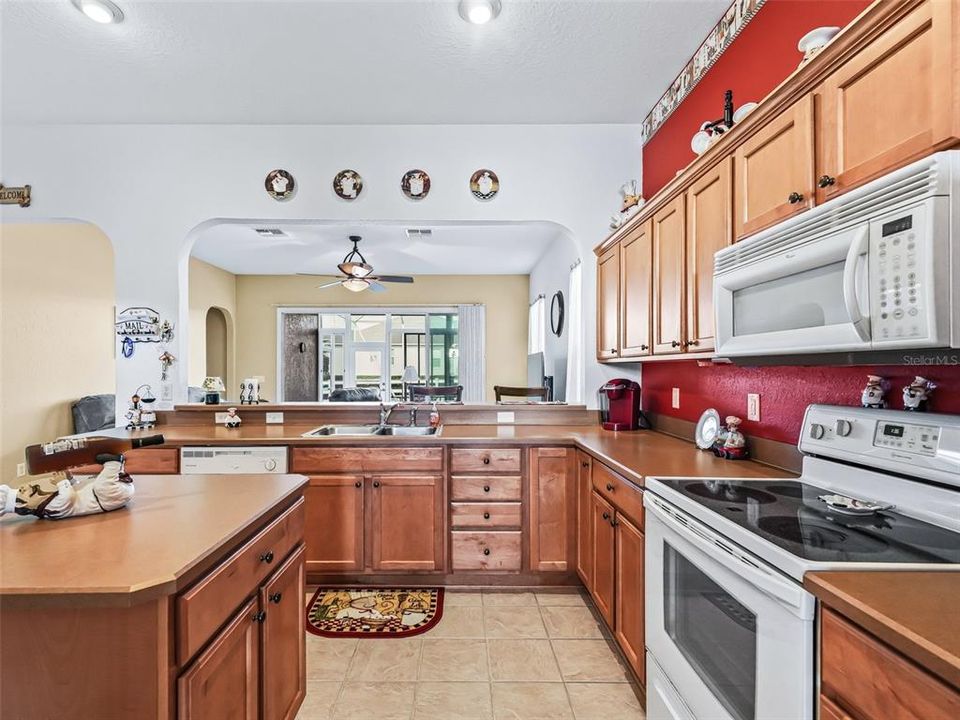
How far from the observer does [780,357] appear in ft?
5.12

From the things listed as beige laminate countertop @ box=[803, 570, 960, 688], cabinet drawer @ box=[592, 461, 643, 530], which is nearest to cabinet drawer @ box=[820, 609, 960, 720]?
beige laminate countertop @ box=[803, 570, 960, 688]

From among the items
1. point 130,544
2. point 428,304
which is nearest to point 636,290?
point 130,544

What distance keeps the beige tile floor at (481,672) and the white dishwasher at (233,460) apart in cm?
91

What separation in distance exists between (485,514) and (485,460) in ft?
1.01

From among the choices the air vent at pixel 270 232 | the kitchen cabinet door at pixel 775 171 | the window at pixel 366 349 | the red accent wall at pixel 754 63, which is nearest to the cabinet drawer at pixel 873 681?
the kitchen cabinet door at pixel 775 171

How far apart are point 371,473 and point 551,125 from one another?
8.15 ft

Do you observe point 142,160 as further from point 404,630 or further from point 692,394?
point 692,394

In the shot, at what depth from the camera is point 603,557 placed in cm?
224

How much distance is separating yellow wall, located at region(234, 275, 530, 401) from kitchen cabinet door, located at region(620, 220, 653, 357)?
4.81 metres

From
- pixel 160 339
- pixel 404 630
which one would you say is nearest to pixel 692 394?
pixel 404 630

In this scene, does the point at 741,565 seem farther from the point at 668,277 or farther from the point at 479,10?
the point at 479,10

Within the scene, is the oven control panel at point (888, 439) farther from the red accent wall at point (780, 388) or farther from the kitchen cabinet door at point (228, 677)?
the kitchen cabinet door at point (228, 677)

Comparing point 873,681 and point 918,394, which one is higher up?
point 918,394

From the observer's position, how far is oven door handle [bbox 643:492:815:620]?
94 centimetres
